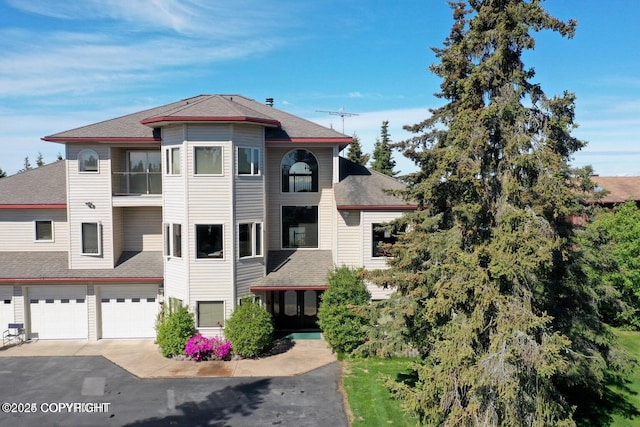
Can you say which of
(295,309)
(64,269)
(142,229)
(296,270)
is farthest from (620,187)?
(64,269)

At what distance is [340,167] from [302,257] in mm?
4709

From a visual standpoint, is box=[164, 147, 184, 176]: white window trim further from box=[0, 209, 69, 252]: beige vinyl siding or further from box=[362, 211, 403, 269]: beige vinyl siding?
box=[362, 211, 403, 269]: beige vinyl siding

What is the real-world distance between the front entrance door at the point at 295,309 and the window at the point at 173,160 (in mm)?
6886

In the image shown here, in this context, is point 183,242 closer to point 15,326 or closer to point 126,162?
point 126,162

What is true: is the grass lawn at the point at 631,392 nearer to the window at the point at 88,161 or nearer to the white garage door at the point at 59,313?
the white garage door at the point at 59,313

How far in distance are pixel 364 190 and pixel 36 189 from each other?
15.0 metres

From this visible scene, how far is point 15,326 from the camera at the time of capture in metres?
17.6

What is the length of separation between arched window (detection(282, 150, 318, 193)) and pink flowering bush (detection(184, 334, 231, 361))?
23.5 ft

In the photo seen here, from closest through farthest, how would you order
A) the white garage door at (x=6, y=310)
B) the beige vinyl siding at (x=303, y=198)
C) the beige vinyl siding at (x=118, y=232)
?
1. the white garage door at (x=6, y=310)
2. the beige vinyl siding at (x=118, y=232)
3. the beige vinyl siding at (x=303, y=198)

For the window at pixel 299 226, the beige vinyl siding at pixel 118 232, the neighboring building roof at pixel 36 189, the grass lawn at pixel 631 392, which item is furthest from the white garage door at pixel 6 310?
the grass lawn at pixel 631 392

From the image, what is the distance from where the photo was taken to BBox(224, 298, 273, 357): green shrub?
1599cm

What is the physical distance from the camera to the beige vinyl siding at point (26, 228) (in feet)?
62.2

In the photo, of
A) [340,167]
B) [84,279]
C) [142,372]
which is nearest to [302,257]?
[340,167]

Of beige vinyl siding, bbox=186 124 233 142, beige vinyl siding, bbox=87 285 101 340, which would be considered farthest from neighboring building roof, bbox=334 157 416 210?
beige vinyl siding, bbox=87 285 101 340
